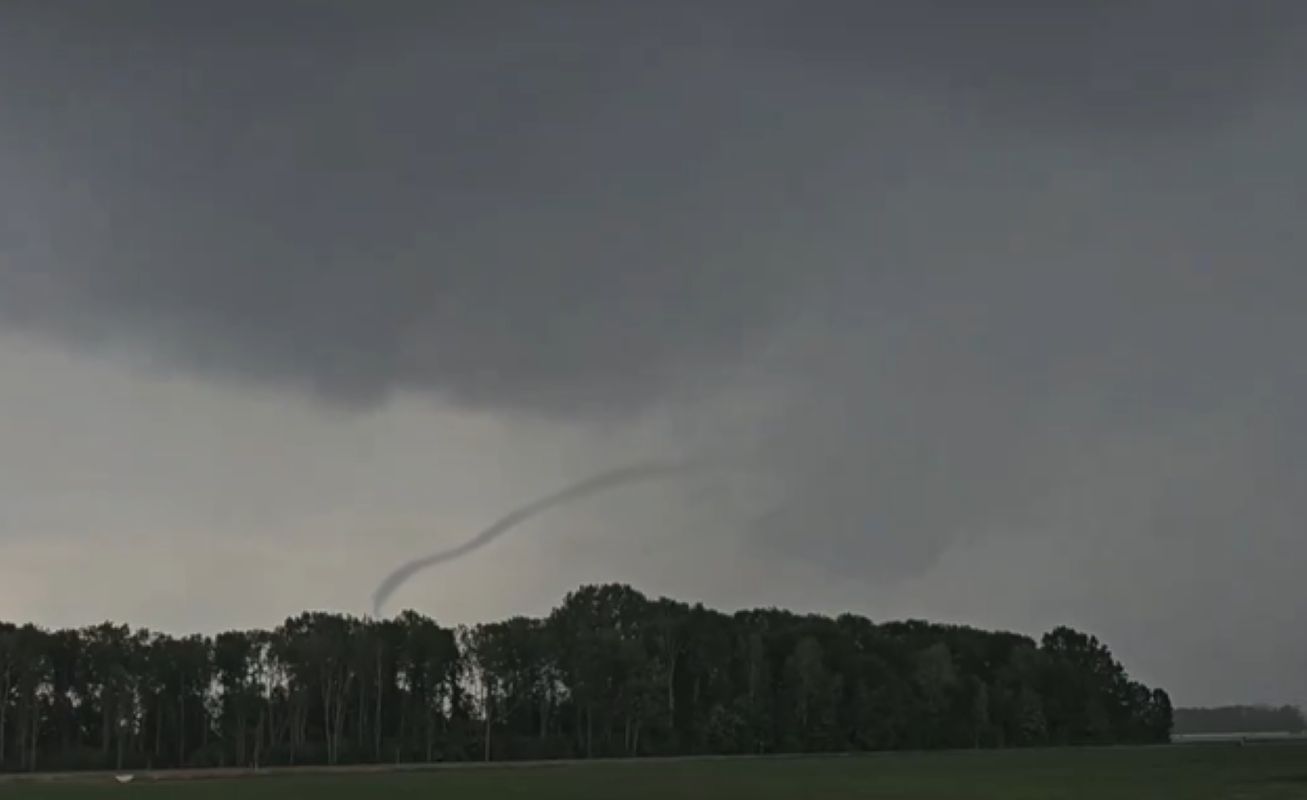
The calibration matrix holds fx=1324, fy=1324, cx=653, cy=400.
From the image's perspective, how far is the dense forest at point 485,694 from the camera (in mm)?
140250

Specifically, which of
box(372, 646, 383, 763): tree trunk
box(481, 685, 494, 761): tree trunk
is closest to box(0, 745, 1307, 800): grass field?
box(481, 685, 494, 761): tree trunk

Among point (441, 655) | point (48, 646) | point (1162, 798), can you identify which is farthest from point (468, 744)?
point (1162, 798)

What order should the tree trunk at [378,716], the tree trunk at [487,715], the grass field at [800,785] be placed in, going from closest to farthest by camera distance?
the grass field at [800,785], the tree trunk at [378,716], the tree trunk at [487,715]

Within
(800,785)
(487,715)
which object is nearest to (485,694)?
(487,715)

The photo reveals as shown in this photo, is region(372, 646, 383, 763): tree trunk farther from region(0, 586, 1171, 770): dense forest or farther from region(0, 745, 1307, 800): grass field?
region(0, 745, 1307, 800): grass field

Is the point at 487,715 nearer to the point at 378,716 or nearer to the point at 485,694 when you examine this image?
the point at 485,694

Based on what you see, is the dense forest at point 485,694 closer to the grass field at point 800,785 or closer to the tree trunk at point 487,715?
the tree trunk at point 487,715

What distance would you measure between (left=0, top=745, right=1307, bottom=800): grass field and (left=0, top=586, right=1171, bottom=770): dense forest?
152 ft

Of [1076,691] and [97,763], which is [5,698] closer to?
[97,763]

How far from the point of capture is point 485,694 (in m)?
153

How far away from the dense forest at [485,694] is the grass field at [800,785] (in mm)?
46460

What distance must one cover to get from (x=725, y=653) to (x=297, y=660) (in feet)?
164

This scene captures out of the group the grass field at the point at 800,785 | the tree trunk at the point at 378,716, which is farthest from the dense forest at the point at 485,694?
the grass field at the point at 800,785

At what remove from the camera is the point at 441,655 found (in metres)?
154
